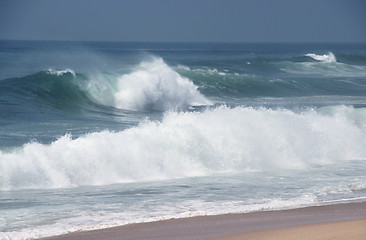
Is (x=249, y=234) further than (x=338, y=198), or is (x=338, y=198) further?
(x=338, y=198)

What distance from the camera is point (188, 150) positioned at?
11.3 metres

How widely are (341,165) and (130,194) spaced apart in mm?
4648

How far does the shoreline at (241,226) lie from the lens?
655 cm

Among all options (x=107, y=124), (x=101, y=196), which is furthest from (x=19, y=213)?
(x=107, y=124)

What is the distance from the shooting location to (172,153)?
36.3 ft

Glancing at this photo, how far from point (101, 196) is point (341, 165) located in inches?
199

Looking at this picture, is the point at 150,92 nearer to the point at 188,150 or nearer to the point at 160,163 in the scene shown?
the point at 188,150

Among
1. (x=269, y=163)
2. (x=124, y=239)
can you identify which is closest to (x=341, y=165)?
(x=269, y=163)

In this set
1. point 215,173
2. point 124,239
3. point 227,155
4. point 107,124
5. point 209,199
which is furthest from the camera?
point 107,124

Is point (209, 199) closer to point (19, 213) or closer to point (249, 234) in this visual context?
point (249, 234)

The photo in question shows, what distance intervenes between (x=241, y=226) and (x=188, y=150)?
14.7ft

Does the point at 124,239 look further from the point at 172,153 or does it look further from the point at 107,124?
the point at 107,124

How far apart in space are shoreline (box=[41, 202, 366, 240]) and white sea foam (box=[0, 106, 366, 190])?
2.95m

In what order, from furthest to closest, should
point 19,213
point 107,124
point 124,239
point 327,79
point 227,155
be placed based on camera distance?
point 327,79, point 107,124, point 227,155, point 19,213, point 124,239
